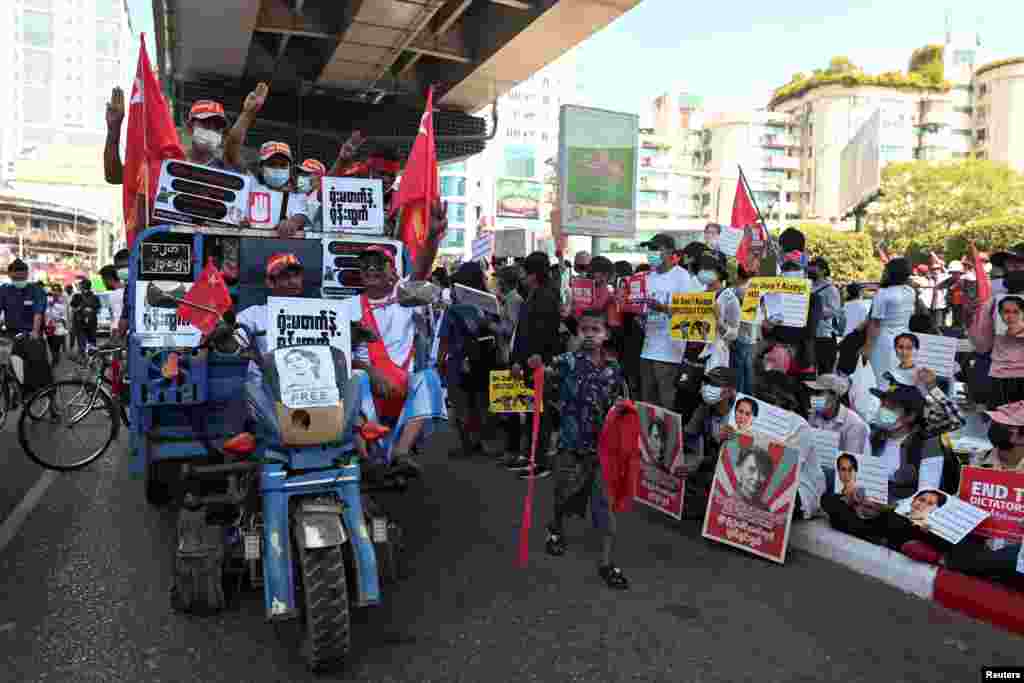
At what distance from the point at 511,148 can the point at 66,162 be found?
64.3 meters

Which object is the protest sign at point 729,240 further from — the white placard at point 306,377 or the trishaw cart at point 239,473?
the white placard at point 306,377

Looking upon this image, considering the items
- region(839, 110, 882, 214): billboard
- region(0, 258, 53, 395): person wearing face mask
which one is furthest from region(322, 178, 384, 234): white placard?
region(839, 110, 882, 214): billboard

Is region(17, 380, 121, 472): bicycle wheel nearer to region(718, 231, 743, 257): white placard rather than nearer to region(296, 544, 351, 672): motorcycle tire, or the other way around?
region(296, 544, 351, 672): motorcycle tire

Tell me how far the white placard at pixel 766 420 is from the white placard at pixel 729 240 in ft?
12.7

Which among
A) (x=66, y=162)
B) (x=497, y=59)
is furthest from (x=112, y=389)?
(x=66, y=162)

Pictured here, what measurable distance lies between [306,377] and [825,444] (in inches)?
139

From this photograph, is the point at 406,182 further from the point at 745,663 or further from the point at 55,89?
the point at 55,89

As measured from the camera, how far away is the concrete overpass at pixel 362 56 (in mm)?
13953

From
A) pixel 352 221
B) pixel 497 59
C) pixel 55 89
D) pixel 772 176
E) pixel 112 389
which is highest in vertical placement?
pixel 55 89

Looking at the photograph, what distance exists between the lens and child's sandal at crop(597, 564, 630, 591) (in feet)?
15.8

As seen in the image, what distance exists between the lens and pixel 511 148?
103750 mm

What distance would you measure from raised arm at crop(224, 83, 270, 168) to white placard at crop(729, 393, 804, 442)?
486cm

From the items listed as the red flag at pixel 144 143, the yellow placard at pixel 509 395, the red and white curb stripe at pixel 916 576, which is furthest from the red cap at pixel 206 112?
the red and white curb stripe at pixel 916 576

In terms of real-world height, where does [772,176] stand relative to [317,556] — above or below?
above
